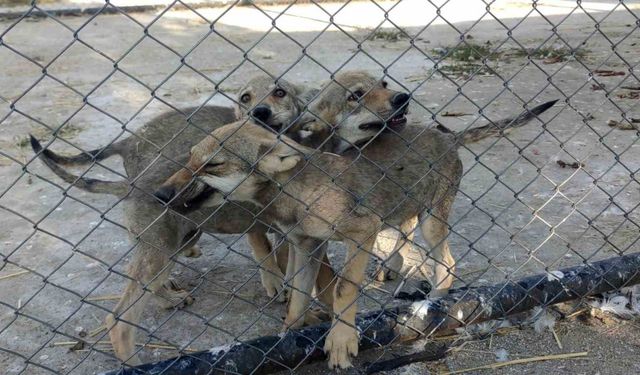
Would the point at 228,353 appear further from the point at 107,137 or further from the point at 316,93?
the point at 107,137

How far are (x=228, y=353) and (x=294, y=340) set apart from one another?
34 centimetres

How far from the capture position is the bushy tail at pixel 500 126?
12.9 feet

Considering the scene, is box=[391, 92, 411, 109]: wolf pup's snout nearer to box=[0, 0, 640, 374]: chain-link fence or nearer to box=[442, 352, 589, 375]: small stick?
box=[0, 0, 640, 374]: chain-link fence

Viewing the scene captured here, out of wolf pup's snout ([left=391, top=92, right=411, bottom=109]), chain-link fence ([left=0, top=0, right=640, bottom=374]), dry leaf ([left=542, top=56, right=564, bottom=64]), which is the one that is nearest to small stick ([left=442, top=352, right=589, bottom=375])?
chain-link fence ([left=0, top=0, right=640, bottom=374])

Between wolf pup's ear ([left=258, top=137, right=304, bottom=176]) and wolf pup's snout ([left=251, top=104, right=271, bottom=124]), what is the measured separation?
879mm

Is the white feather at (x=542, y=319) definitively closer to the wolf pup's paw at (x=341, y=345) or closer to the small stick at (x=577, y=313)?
the small stick at (x=577, y=313)

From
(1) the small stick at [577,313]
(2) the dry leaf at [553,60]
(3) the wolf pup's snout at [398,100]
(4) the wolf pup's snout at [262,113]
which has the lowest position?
(2) the dry leaf at [553,60]

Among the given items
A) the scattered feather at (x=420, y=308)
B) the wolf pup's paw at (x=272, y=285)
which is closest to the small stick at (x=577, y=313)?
the scattered feather at (x=420, y=308)

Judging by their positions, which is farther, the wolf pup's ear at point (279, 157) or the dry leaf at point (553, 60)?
the dry leaf at point (553, 60)

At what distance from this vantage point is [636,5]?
533 inches

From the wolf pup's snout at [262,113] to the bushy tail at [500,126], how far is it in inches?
46.6

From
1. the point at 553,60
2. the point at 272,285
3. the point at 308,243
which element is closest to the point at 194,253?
the point at 272,285

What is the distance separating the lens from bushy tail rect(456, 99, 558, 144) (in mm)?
3929

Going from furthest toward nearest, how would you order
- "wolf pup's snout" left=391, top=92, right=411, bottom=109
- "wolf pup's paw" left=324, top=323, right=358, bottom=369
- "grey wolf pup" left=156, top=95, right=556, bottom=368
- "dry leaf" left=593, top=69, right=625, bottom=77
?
"dry leaf" left=593, top=69, right=625, bottom=77
"wolf pup's snout" left=391, top=92, right=411, bottom=109
"wolf pup's paw" left=324, top=323, right=358, bottom=369
"grey wolf pup" left=156, top=95, right=556, bottom=368
